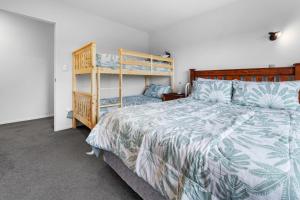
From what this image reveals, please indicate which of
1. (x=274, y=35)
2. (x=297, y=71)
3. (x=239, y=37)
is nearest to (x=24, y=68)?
(x=239, y=37)

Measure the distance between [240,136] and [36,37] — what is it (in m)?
4.81

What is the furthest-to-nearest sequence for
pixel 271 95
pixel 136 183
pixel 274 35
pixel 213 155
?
pixel 274 35
pixel 271 95
pixel 136 183
pixel 213 155

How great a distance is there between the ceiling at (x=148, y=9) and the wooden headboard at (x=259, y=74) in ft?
4.03

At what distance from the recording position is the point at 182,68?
3625mm

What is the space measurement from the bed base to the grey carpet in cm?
14

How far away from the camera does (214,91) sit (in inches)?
90.8

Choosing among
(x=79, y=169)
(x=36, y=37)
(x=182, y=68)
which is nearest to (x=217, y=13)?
(x=182, y=68)

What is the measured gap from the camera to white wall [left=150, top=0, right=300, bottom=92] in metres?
2.19

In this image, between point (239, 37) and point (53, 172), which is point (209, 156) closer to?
point (53, 172)

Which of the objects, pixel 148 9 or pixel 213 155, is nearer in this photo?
pixel 213 155

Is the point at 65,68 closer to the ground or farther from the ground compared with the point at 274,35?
closer to the ground

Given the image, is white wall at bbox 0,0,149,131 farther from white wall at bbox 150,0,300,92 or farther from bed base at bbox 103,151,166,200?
bed base at bbox 103,151,166,200

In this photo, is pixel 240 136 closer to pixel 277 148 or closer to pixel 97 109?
pixel 277 148

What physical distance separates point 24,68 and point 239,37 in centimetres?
475
